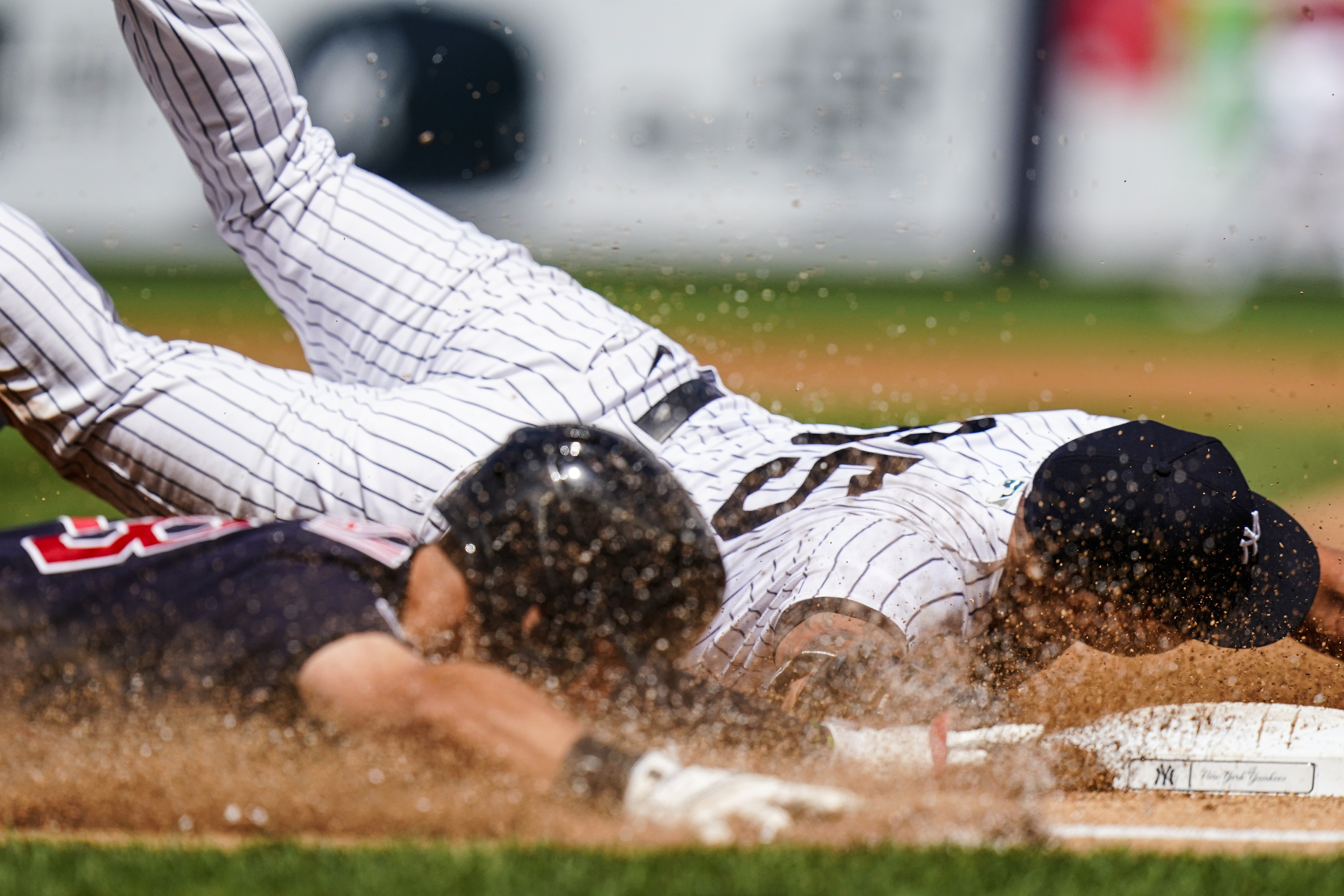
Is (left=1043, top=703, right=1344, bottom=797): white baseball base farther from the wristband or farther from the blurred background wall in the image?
the blurred background wall

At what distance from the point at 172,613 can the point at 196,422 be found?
0.61 metres

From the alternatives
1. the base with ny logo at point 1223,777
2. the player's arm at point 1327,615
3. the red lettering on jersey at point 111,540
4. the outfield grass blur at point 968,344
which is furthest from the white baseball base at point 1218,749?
the outfield grass blur at point 968,344

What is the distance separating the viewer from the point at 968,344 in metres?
8.60

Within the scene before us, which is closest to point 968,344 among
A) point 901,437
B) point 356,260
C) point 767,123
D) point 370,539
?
point 767,123

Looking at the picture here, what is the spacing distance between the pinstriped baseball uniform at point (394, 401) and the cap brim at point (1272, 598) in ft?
1.10

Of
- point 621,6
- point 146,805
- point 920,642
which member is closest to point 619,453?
point 920,642

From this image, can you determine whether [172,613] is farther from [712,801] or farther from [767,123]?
[767,123]

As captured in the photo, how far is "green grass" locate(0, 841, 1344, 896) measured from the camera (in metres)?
1.22

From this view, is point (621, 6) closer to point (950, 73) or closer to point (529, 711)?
point (950, 73)

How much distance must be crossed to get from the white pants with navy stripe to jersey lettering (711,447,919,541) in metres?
0.23

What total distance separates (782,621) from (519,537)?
0.43 metres

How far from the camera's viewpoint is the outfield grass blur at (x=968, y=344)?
6137mm

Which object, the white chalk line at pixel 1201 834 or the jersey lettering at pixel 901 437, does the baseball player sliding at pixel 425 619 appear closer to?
the white chalk line at pixel 1201 834

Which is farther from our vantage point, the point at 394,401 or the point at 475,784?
the point at 394,401
